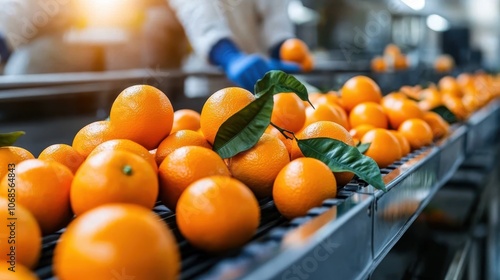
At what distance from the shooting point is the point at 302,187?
0.71m

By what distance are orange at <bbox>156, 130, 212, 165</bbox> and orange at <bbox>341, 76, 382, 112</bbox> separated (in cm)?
66

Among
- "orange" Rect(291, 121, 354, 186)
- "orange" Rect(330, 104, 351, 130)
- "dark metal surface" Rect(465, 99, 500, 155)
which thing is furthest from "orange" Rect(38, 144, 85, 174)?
"dark metal surface" Rect(465, 99, 500, 155)

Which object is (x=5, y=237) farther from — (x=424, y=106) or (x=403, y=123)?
(x=424, y=106)

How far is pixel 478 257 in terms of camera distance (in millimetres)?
1777

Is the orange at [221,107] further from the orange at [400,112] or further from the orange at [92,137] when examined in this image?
the orange at [400,112]

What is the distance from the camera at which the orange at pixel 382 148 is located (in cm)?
103

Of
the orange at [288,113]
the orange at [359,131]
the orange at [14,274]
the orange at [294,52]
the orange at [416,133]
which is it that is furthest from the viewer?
the orange at [294,52]

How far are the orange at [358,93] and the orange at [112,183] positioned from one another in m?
0.85

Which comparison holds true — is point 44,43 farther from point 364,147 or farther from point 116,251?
point 116,251

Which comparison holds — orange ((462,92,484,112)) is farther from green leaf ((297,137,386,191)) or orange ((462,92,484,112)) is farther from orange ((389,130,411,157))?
green leaf ((297,137,386,191))

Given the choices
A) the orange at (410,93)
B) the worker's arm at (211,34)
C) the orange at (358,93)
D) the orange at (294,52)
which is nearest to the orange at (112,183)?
the orange at (358,93)

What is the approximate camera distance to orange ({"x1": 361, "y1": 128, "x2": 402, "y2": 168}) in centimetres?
103

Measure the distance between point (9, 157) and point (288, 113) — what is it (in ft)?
1.69

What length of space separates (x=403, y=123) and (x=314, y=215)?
0.75 meters
